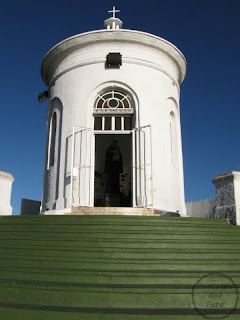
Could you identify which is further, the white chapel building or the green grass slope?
the white chapel building

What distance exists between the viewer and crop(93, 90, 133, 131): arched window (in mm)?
11484

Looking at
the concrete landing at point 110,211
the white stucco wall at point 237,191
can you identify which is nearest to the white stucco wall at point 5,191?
the concrete landing at point 110,211

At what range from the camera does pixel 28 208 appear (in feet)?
45.6

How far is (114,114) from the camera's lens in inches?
454

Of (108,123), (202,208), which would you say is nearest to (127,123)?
(108,123)

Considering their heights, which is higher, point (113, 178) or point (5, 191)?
point (113, 178)

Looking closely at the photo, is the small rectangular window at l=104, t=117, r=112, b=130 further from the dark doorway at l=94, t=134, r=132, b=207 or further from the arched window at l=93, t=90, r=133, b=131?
the dark doorway at l=94, t=134, r=132, b=207

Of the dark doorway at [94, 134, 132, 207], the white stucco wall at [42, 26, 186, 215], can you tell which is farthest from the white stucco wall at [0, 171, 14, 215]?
the dark doorway at [94, 134, 132, 207]

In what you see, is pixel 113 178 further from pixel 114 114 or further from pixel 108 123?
pixel 114 114

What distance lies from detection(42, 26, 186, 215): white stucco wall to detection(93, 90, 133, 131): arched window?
0.71ft

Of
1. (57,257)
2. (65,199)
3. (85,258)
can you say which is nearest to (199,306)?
(85,258)

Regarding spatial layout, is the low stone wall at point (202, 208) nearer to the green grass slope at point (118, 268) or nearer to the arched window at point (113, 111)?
the arched window at point (113, 111)

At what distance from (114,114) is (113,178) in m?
3.47

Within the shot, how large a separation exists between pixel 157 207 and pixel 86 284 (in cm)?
614
